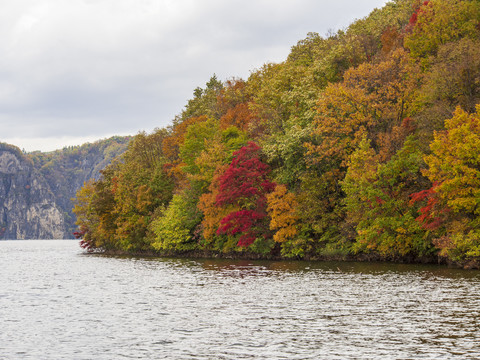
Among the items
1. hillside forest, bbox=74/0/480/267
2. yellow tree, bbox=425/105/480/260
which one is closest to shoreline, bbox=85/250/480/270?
hillside forest, bbox=74/0/480/267

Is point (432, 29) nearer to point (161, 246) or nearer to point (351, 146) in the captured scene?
point (351, 146)

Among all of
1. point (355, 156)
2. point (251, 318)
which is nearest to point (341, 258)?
point (355, 156)

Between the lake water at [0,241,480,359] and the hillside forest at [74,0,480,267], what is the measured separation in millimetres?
9958

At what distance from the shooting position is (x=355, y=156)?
55000 mm

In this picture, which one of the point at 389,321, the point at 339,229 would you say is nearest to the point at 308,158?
the point at 339,229

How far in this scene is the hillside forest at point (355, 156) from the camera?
46.8m

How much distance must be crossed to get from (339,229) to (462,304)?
3455 centimetres

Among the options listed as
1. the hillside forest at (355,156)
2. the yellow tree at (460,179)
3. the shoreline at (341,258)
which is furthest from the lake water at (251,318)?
the hillside forest at (355,156)

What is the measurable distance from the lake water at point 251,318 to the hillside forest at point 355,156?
9.96 meters

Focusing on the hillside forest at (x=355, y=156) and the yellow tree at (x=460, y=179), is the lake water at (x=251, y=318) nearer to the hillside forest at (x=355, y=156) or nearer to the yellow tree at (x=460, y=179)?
the yellow tree at (x=460, y=179)

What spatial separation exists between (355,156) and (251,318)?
1336 inches

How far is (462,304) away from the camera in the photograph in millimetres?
25766

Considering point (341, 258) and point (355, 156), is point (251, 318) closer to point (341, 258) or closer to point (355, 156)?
point (355, 156)

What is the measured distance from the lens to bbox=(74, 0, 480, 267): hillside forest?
4684cm
